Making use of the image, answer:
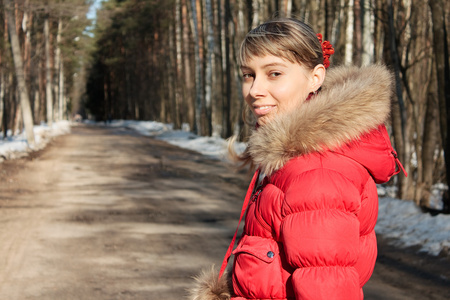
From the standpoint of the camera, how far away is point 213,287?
6.21 ft

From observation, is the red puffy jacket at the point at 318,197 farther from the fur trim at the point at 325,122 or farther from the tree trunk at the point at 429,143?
the tree trunk at the point at 429,143

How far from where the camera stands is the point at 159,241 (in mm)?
7266

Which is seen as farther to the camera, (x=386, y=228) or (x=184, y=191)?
(x=184, y=191)

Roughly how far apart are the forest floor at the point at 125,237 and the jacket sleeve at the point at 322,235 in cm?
101

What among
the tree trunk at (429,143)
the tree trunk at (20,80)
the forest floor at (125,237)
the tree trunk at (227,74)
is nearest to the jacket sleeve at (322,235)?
the forest floor at (125,237)

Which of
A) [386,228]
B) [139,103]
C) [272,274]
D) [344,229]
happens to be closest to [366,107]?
[344,229]

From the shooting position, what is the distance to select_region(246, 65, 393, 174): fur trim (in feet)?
5.42

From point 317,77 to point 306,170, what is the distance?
1.47 ft

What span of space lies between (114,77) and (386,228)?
68549 mm

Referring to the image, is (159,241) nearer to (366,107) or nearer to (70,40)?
(366,107)

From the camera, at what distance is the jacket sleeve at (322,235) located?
59.1 inches

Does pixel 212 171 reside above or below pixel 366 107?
below

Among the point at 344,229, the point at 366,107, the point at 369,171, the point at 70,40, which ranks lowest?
the point at 344,229

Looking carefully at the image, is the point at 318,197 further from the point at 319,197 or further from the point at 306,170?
the point at 306,170
